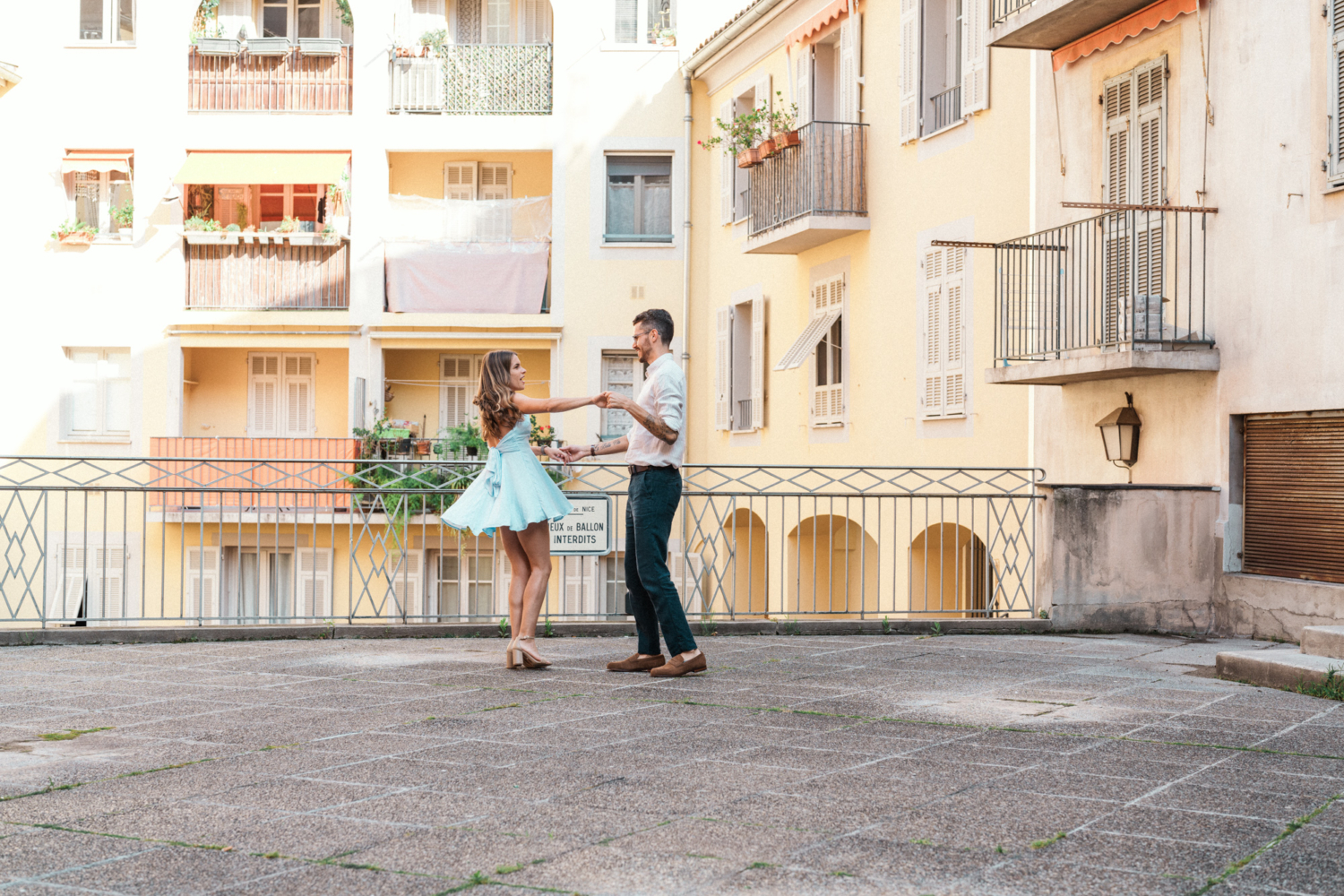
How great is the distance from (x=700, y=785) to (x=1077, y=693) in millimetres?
3102

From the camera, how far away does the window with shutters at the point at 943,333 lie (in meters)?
15.9

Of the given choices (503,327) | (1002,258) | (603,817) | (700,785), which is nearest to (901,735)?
(700,785)

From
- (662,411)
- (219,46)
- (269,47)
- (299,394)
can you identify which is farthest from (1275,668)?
(219,46)

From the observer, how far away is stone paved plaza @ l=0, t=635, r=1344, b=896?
3.80 meters

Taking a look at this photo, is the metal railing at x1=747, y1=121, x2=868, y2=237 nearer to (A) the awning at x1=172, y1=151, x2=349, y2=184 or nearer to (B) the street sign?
(B) the street sign

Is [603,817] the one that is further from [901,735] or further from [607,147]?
[607,147]

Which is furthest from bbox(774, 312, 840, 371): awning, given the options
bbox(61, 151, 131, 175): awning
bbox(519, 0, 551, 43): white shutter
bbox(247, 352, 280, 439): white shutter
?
bbox(61, 151, 131, 175): awning

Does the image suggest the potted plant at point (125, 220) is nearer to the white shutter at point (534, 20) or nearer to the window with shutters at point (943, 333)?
the white shutter at point (534, 20)

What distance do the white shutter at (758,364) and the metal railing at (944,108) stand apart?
A: 570cm

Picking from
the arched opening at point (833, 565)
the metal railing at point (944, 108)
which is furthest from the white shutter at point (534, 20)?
the metal railing at point (944, 108)

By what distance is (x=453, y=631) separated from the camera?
10531mm

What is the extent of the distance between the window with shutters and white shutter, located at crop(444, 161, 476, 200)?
39.4ft

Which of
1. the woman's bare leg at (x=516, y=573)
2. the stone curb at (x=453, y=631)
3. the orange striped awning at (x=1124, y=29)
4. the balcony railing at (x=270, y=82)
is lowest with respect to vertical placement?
the stone curb at (x=453, y=631)

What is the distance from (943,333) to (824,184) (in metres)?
3.35
